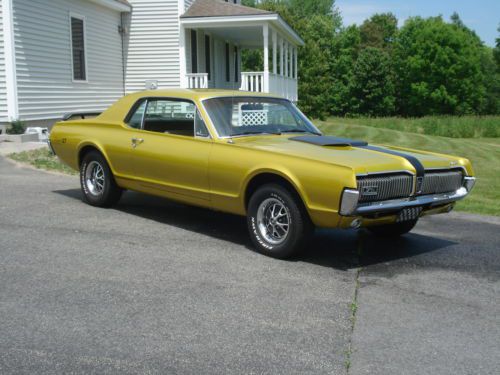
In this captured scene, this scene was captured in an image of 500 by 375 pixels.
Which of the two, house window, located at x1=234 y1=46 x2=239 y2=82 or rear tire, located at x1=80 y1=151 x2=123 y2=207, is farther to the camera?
house window, located at x1=234 y1=46 x2=239 y2=82

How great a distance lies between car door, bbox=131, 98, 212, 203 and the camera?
6.41 meters

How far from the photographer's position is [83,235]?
21.3 ft

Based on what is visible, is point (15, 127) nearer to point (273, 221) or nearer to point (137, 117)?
point (137, 117)

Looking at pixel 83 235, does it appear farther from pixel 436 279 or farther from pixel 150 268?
pixel 436 279

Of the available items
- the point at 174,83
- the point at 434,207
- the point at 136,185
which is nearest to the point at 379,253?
the point at 434,207

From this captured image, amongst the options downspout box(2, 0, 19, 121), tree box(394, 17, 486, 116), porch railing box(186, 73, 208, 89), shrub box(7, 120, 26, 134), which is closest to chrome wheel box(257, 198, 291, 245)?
shrub box(7, 120, 26, 134)

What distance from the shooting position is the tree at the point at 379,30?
7719 cm

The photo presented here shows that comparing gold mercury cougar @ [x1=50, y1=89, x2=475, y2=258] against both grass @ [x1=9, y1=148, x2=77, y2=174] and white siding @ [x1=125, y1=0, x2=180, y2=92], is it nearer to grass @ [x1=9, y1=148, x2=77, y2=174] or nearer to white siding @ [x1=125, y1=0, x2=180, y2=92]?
grass @ [x1=9, y1=148, x2=77, y2=174]

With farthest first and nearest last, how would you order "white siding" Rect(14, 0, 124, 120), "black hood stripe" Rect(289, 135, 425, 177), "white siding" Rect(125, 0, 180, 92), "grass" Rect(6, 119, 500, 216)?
"white siding" Rect(125, 0, 180, 92), "white siding" Rect(14, 0, 124, 120), "grass" Rect(6, 119, 500, 216), "black hood stripe" Rect(289, 135, 425, 177)

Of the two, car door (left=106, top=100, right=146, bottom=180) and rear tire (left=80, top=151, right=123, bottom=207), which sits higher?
car door (left=106, top=100, right=146, bottom=180)

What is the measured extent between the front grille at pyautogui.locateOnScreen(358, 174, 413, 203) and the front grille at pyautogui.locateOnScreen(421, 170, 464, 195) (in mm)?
255

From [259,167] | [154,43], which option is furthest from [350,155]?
[154,43]

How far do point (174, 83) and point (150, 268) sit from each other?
16764 millimetres

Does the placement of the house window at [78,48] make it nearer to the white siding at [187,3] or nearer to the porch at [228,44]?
the porch at [228,44]
